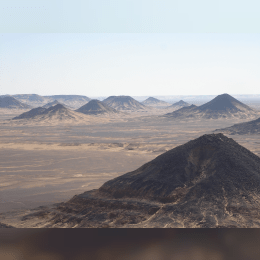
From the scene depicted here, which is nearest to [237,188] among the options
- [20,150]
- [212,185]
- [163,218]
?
[212,185]

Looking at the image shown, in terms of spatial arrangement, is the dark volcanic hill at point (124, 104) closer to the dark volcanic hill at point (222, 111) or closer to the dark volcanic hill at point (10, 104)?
the dark volcanic hill at point (10, 104)

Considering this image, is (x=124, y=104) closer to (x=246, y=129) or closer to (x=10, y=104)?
(x=10, y=104)

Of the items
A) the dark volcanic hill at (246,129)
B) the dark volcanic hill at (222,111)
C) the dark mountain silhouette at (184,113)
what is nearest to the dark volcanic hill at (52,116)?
the dark mountain silhouette at (184,113)

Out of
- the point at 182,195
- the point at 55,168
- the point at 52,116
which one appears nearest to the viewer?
the point at 182,195

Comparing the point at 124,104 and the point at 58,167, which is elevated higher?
the point at 124,104

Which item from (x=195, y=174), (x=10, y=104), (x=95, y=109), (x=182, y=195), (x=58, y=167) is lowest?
(x=58, y=167)

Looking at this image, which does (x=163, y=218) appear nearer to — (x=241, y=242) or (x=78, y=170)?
(x=241, y=242)

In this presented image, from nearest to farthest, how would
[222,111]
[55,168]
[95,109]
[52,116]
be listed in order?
[55,168] → [52,116] → [222,111] → [95,109]

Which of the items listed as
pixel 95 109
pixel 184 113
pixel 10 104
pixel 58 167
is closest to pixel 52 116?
pixel 95 109
